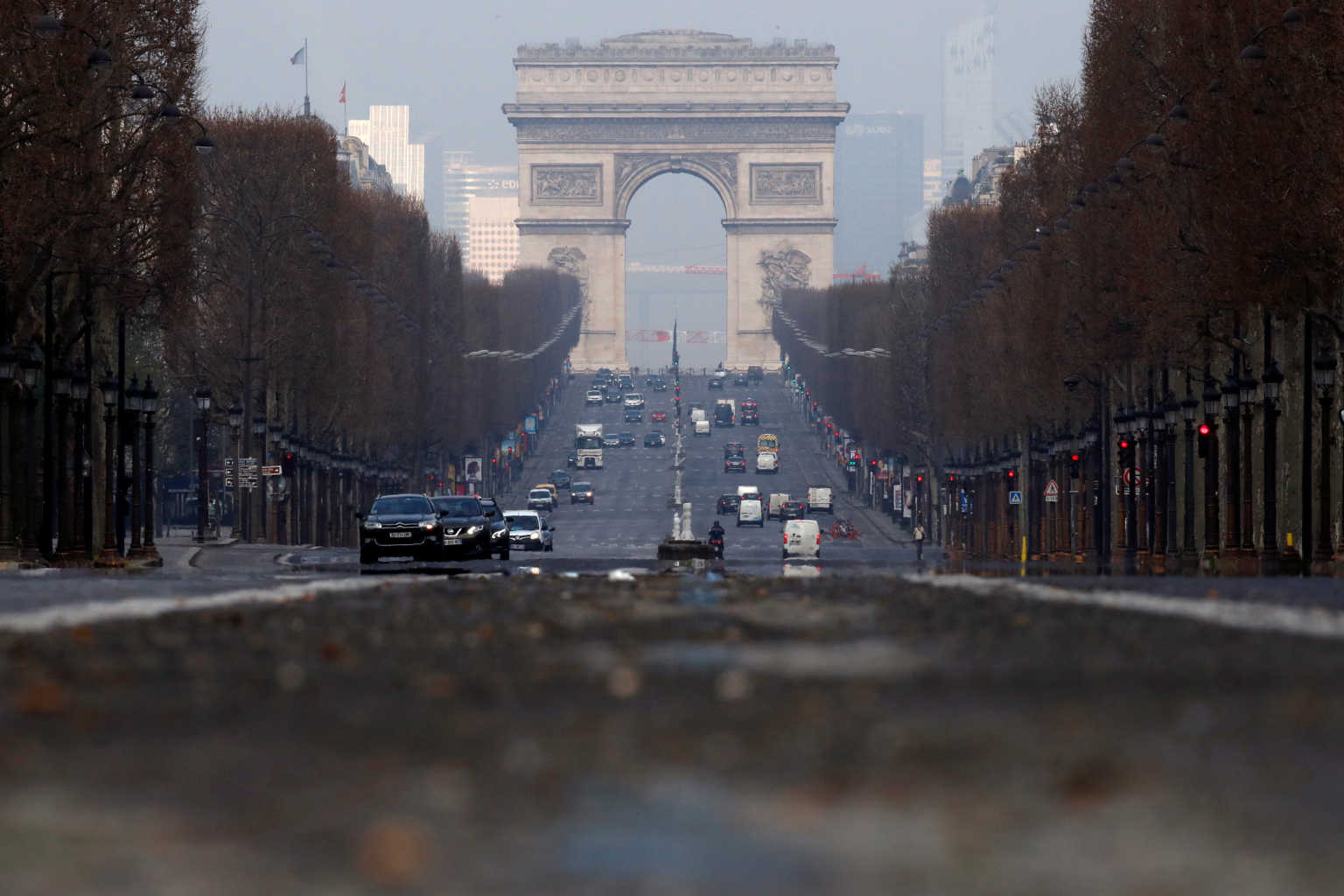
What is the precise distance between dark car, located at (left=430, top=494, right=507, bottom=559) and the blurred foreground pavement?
3621 centimetres

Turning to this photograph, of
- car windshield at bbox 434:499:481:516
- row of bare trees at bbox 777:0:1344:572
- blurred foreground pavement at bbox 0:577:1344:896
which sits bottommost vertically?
blurred foreground pavement at bbox 0:577:1344:896

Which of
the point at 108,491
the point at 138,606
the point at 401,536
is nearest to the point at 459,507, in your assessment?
the point at 401,536

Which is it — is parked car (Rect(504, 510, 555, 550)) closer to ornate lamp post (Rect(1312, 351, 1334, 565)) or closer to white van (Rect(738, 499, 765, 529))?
ornate lamp post (Rect(1312, 351, 1334, 565))

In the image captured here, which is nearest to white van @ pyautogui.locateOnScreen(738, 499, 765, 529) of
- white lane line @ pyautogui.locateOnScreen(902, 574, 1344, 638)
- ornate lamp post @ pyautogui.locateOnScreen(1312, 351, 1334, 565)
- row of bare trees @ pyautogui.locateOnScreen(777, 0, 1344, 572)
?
row of bare trees @ pyautogui.locateOnScreen(777, 0, 1344, 572)

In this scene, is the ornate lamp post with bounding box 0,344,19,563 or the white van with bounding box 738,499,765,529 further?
the white van with bounding box 738,499,765,529

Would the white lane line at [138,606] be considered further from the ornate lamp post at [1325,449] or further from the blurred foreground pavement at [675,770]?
the ornate lamp post at [1325,449]

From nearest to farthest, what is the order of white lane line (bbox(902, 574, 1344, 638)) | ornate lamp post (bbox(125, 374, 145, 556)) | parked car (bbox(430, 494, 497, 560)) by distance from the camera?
1. white lane line (bbox(902, 574, 1344, 638))
2. parked car (bbox(430, 494, 497, 560))
3. ornate lamp post (bbox(125, 374, 145, 556))

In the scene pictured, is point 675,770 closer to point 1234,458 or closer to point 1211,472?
point 1234,458

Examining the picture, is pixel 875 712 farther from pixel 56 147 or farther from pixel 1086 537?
pixel 1086 537

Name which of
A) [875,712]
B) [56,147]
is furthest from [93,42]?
[875,712]

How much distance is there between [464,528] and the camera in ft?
160

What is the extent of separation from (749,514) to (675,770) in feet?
371

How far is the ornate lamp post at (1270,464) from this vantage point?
140ft

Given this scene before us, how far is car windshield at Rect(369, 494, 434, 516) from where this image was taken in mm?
46906
